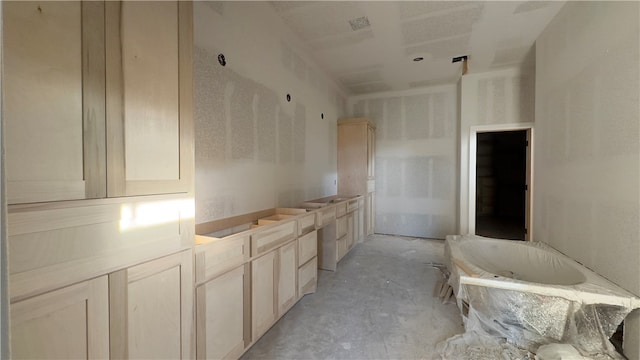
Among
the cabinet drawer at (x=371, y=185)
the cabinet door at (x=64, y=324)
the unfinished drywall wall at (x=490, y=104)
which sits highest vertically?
the unfinished drywall wall at (x=490, y=104)

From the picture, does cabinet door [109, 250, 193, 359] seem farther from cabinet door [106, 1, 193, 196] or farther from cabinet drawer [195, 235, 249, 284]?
cabinet door [106, 1, 193, 196]

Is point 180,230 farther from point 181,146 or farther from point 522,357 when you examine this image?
point 522,357

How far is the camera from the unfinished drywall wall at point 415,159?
488 cm

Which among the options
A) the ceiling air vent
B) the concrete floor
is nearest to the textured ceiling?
the ceiling air vent

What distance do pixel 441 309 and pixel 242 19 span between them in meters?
3.29

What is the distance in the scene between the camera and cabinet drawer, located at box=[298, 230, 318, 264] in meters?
2.47

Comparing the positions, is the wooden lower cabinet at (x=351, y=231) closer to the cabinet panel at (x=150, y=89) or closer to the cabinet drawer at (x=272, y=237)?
the cabinet drawer at (x=272, y=237)

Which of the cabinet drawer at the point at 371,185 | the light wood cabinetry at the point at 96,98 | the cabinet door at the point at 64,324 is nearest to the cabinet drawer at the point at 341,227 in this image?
the cabinet drawer at the point at 371,185

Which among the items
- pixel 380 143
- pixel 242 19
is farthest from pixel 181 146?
pixel 380 143

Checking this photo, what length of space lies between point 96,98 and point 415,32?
3184 millimetres

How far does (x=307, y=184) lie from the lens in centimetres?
366

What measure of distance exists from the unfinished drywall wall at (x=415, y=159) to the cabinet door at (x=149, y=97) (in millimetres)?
4499

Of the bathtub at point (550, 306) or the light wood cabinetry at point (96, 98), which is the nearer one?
the light wood cabinetry at point (96, 98)

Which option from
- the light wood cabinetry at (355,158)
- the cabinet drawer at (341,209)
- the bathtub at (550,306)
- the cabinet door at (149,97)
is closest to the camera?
the cabinet door at (149,97)
